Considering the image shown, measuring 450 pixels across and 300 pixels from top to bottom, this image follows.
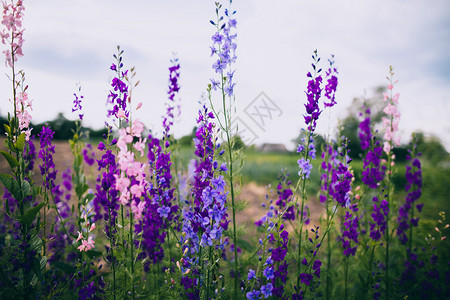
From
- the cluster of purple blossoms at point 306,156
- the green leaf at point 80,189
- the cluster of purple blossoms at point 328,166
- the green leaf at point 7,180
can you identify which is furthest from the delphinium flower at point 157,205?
the cluster of purple blossoms at point 328,166

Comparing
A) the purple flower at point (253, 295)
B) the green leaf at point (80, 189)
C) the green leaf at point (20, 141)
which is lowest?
the purple flower at point (253, 295)

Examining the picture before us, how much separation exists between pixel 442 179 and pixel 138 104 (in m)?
7.06

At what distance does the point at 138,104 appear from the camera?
1.96 meters

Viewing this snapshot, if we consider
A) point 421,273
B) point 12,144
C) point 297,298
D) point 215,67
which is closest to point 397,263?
point 421,273

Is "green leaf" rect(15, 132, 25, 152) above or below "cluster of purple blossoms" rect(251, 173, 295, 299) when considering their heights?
above

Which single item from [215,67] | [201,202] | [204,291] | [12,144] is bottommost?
[204,291]

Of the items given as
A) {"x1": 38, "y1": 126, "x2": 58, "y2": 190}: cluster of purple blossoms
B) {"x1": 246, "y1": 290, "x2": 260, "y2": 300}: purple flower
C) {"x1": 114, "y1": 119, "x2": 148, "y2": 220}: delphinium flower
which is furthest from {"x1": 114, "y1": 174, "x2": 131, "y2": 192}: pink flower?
{"x1": 38, "y1": 126, "x2": 58, "y2": 190}: cluster of purple blossoms

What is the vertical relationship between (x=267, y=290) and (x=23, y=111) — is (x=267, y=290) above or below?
below

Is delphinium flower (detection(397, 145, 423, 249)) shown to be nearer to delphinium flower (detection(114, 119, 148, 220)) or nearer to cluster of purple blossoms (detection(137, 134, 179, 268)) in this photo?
cluster of purple blossoms (detection(137, 134, 179, 268))

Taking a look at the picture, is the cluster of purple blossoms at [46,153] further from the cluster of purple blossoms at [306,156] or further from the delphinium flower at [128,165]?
the cluster of purple blossoms at [306,156]

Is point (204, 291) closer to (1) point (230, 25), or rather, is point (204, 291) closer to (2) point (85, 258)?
(2) point (85, 258)

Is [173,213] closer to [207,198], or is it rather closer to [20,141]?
[207,198]

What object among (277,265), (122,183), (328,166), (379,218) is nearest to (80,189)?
(122,183)

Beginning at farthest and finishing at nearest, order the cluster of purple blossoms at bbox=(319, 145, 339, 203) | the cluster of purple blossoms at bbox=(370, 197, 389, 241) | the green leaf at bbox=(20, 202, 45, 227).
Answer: the cluster of purple blossoms at bbox=(319, 145, 339, 203) → the cluster of purple blossoms at bbox=(370, 197, 389, 241) → the green leaf at bbox=(20, 202, 45, 227)
